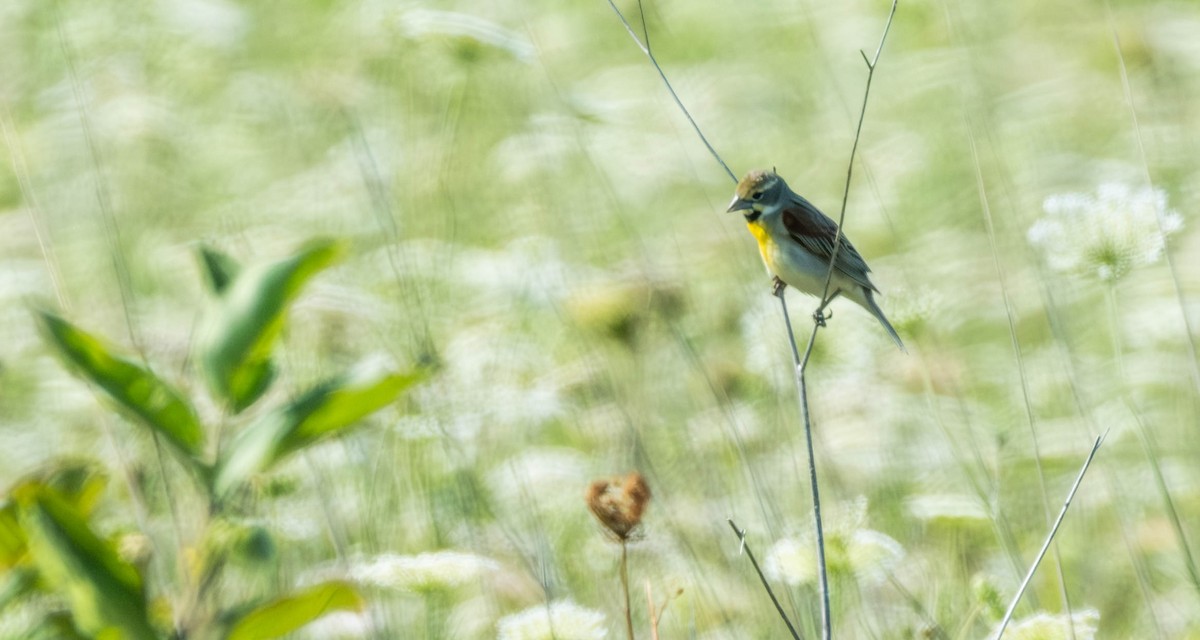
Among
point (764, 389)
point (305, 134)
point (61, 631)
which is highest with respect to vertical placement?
point (61, 631)

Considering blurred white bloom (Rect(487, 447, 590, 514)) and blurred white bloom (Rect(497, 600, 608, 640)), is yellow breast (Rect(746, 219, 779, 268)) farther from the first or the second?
blurred white bloom (Rect(497, 600, 608, 640))

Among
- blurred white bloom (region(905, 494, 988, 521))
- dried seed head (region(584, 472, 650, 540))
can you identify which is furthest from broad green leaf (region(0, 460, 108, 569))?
blurred white bloom (region(905, 494, 988, 521))

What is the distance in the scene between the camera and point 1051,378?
7.95 ft

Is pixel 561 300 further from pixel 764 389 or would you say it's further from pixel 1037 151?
pixel 1037 151

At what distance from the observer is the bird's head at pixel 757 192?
161cm

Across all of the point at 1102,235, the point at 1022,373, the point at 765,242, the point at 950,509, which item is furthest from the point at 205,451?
the point at 1102,235

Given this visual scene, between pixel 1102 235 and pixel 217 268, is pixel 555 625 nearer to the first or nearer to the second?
pixel 217 268

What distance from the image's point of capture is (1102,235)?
1.58 meters

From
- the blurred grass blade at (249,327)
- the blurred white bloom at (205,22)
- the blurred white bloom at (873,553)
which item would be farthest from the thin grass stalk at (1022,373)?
the blurred white bloom at (205,22)

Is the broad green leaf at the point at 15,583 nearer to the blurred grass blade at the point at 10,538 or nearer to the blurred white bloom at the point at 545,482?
the blurred grass blade at the point at 10,538

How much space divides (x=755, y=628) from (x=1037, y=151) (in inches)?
91.0

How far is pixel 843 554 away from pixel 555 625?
0.34 metres

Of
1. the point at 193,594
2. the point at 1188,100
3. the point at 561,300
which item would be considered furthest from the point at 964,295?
the point at 193,594

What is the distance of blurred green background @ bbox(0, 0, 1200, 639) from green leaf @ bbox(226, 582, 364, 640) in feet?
0.76
